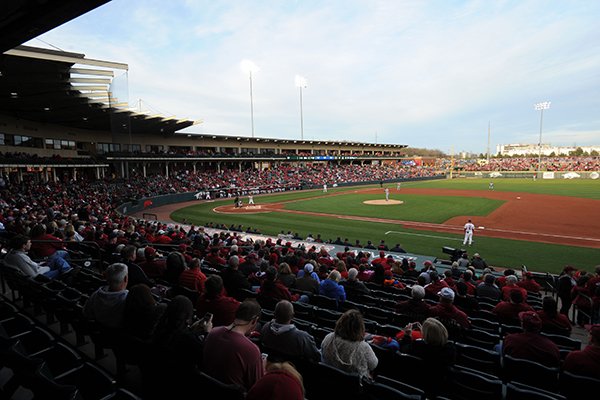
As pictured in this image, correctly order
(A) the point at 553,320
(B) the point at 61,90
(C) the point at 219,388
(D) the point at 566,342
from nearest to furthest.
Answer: (C) the point at 219,388 < (D) the point at 566,342 < (A) the point at 553,320 < (B) the point at 61,90

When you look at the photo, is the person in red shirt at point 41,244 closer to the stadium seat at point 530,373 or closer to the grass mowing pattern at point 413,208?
the stadium seat at point 530,373

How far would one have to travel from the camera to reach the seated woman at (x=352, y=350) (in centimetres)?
353

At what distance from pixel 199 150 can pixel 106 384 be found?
66159mm

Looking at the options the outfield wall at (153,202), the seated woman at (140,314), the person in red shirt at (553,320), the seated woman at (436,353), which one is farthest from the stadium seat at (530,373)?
the outfield wall at (153,202)

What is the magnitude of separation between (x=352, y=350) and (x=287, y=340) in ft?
2.38

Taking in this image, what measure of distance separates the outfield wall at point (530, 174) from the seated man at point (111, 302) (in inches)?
3599

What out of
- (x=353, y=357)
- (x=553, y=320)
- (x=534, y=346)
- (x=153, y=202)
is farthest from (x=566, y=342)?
(x=153, y=202)

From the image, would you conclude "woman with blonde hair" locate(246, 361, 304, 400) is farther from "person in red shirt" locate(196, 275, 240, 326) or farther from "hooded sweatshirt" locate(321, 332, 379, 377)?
"person in red shirt" locate(196, 275, 240, 326)

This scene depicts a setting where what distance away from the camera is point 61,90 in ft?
79.7

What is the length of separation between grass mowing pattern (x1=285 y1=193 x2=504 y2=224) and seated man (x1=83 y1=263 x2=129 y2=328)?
25.8 m

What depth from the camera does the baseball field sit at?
1822 cm

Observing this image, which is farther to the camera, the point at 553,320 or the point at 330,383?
the point at 553,320

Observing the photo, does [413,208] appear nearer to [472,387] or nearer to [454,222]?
[454,222]

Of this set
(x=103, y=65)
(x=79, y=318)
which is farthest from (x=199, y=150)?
(x=79, y=318)
